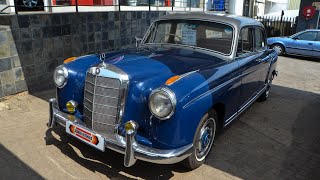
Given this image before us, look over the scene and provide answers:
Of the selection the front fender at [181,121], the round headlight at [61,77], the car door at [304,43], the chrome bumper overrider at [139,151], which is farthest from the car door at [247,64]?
the car door at [304,43]

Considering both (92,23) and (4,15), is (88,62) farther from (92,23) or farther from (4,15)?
(92,23)

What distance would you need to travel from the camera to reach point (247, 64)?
4422 mm

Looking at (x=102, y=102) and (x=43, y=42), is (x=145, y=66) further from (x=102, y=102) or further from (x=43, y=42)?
(x=43, y=42)

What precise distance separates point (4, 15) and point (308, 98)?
6.27 metres

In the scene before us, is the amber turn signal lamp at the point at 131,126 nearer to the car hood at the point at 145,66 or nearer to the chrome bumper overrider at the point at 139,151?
the chrome bumper overrider at the point at 139,151

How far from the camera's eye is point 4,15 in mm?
5156

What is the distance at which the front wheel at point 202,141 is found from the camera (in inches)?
129

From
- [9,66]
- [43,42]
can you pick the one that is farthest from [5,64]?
[43,42]

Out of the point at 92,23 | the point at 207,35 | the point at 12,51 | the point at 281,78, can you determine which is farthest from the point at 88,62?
the point at 281,78

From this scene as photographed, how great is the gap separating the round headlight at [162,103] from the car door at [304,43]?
1027 cm

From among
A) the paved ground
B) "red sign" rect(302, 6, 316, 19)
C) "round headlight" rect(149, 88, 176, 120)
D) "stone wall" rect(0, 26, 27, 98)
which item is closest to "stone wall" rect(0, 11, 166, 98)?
"stone wall" rect(0, 26, 27, 98)

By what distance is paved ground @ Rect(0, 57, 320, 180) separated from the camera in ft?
11.1

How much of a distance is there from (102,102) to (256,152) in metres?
2.19

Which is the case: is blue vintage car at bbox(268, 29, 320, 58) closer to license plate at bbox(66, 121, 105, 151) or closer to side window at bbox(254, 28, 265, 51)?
side window at bbox(254, 28, 265, 51)
